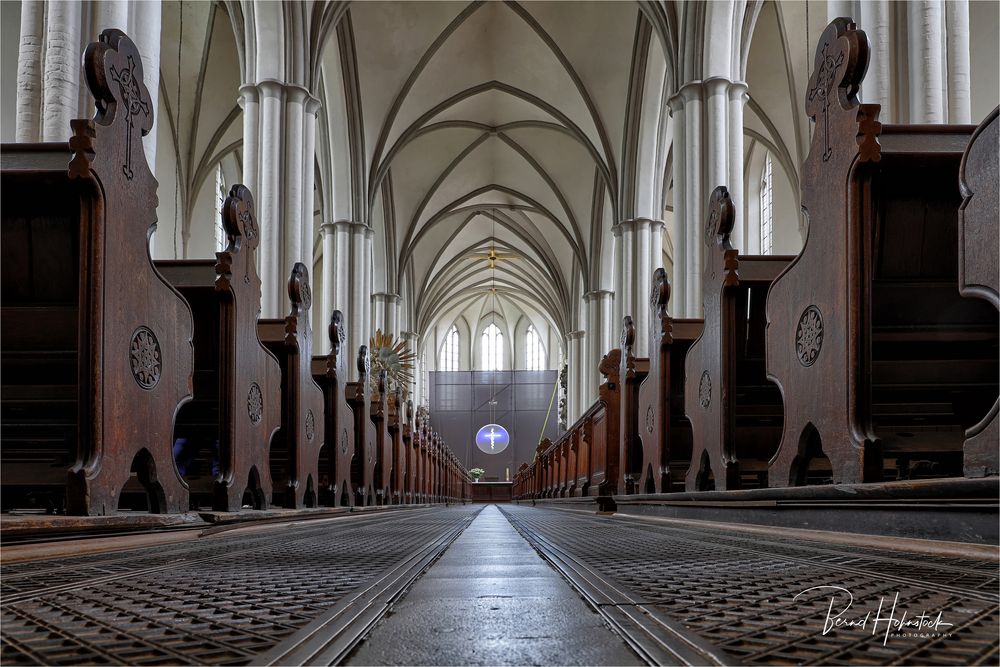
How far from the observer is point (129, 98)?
298 cm

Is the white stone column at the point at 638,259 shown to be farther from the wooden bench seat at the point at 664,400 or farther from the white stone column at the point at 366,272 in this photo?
the wooden bench seat at the point at 664,400

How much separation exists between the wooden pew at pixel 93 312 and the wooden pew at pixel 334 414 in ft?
8.57

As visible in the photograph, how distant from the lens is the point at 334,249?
14.8m

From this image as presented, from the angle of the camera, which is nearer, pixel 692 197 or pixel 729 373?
pixel 729 373

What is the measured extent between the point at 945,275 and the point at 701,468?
157 cm

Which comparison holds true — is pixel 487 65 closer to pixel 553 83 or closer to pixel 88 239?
pixel 553 83

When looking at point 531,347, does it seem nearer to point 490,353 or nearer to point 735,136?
point 490,353

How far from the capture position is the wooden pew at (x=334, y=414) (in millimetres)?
5844

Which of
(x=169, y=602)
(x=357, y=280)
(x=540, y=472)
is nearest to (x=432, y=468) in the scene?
(x=540, y=472)

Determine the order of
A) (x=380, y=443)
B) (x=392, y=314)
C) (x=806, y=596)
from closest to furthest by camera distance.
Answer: (x=806, y=596) → (x=380, y=443) → (x=392, y=314)

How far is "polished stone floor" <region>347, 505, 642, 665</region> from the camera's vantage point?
31.8 inches

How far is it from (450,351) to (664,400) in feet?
101

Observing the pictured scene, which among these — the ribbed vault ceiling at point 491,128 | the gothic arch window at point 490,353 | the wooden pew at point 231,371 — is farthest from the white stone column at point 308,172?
the gothic arch window at point 490,353

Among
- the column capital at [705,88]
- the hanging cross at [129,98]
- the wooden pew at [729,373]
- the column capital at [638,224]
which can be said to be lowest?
the wooden pew at [729,373]
